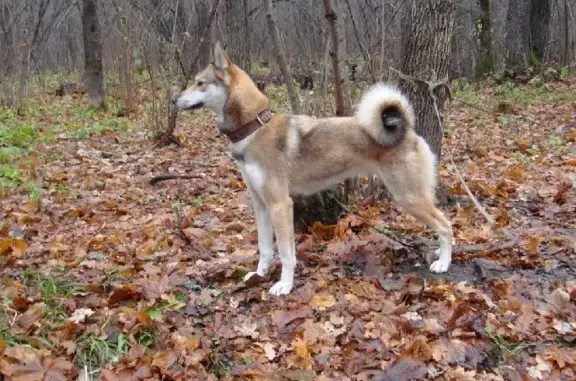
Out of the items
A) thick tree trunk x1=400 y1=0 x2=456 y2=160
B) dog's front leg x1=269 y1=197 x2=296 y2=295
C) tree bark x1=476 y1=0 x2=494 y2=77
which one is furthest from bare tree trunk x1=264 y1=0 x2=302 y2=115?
tree bark x1=476 y1=0 x2=494 y2=77

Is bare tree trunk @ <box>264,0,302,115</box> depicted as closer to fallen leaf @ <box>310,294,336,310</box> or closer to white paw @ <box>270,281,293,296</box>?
white paw @ <box>270,281,293,296</box>

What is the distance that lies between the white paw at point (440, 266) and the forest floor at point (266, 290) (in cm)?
5

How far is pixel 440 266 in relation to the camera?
179 inches

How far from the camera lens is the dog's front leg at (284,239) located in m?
4.25

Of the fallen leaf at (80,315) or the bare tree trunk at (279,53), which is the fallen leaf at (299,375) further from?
the bare tree trunk at (279,53)

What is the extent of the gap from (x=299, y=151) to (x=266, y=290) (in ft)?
3.72

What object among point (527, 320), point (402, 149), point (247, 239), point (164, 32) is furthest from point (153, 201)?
point (164, 32)

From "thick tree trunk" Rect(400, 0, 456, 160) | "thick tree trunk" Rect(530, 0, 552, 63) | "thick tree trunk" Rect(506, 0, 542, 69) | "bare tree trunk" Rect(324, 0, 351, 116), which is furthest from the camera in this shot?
"thick tree trunk" Rect(506, 0, 542, 69)

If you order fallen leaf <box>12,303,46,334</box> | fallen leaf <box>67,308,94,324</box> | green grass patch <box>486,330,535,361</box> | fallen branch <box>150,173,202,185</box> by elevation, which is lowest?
green grass patch <box>486,330,535,361</box>

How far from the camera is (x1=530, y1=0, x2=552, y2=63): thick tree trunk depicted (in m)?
17.3

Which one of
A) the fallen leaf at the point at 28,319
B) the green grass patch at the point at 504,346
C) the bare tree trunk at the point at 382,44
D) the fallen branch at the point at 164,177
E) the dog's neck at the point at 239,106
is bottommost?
the green grass patch at the point at 504,346

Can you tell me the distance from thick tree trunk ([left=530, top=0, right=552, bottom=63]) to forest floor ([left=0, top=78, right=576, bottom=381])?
11437 mm

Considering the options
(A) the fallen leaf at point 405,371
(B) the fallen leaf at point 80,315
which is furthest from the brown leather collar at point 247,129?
(A) the fallen leaf at point 405,371

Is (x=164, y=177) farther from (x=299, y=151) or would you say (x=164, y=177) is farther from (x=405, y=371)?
(x=405, y=371)
